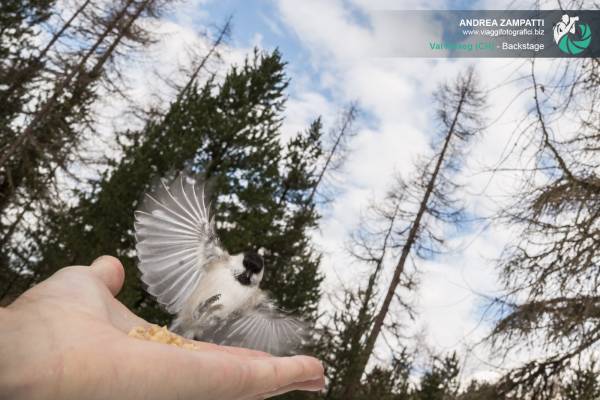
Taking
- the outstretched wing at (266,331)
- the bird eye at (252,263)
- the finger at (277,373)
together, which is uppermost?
the bird eye at (252,263)

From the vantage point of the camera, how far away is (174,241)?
3.39 metres

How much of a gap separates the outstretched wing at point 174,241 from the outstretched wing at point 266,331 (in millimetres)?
493

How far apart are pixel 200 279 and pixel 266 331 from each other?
70 centimetres

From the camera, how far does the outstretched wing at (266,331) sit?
3.58 m

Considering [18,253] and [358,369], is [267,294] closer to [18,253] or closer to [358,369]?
[358,369]

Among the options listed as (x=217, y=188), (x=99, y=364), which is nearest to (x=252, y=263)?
(x=99, y=364)

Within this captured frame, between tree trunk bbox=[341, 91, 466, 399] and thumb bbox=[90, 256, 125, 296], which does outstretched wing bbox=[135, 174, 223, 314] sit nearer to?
thumb bbox=[90, 256, 125, 296]

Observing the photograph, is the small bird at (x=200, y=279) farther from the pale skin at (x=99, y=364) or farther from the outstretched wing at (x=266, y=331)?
the pale skin at (x=99, y=364)

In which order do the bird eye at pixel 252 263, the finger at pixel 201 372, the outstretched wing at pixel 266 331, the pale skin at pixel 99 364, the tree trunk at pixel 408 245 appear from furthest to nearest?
the tree trunk at pixel 408 245 < the outstretched wing at pixel 266 331 < the bird eye at pixel 252 263 < the finger at pixel 201 372 < the pale skin at pixel 99 364

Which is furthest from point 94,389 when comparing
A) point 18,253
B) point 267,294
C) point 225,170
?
Answer: point 18,253

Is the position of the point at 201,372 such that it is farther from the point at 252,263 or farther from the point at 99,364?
the point at 252,263

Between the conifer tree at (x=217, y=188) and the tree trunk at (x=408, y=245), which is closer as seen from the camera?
the conifer tree at (x=217, y=188)

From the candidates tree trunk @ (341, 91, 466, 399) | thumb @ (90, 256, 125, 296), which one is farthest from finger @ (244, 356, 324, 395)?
tree trunk @ (341, 91, 466, 399)

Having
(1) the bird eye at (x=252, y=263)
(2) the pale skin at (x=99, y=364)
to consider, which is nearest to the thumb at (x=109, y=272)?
(2) the pale skin at (x=99, y=364)
